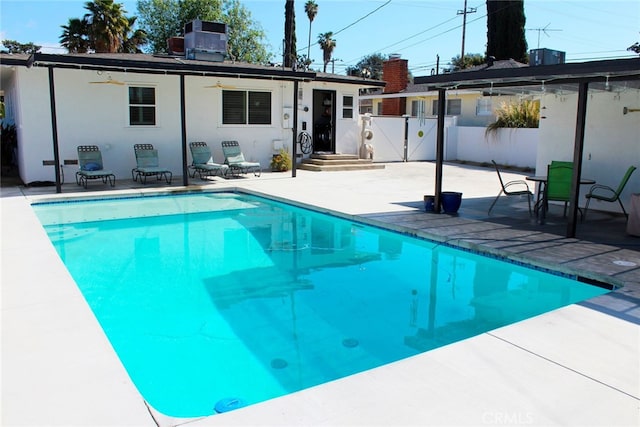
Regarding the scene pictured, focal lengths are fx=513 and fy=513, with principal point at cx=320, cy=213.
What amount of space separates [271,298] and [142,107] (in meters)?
9.08

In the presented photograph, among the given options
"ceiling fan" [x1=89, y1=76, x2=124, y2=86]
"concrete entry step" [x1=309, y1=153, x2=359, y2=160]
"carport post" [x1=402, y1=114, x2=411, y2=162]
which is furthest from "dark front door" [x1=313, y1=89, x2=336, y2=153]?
"ceiling fan" [x1=89, y1=76, x2=124, y2=86]

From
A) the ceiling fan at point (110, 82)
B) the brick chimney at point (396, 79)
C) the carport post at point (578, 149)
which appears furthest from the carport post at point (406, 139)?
the carport post at point (578, 149)

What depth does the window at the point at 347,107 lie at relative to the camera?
16812 millimetres

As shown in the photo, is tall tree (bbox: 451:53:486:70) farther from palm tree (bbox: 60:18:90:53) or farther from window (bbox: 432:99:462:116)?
palm tree (bbox: 60:18:90:53)

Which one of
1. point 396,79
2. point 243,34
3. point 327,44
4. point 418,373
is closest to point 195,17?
point 243,34

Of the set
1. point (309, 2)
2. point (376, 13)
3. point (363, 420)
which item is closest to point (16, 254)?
point (363, 420)

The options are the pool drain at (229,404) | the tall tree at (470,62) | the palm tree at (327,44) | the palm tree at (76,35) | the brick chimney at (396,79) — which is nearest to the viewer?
the pool drain at (229,404)

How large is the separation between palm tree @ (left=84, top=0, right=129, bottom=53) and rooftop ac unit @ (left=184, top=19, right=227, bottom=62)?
40.2 ft

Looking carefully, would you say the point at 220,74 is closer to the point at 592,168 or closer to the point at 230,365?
the point at 592,168

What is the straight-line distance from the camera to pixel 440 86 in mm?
8195

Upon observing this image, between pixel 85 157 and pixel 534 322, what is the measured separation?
10438 millimetres

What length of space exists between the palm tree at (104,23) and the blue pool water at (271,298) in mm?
18526

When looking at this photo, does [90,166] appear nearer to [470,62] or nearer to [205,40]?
[205,40]

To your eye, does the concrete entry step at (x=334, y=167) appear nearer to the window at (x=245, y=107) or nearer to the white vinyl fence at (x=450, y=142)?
the white vinyl fence at (x=450, y=142)
